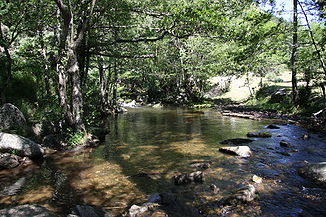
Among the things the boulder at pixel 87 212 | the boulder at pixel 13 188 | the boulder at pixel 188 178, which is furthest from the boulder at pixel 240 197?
the boulder at pixel 13 188

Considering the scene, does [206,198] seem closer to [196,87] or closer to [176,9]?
[176,9]

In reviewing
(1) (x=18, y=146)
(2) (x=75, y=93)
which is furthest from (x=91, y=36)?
(1) (x=18, y=146)

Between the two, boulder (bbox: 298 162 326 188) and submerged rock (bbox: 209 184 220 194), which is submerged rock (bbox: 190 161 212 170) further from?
boulder (bbox: 298 162 326 188)

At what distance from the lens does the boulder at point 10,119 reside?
10.4 meters

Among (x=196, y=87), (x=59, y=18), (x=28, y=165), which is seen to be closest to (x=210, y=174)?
(x=28, y=165)

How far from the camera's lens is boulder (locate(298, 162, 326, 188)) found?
20.5ft

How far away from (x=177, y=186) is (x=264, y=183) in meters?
2.50

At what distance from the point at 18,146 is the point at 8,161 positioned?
0.67 m

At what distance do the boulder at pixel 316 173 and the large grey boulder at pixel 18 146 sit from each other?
964 cm

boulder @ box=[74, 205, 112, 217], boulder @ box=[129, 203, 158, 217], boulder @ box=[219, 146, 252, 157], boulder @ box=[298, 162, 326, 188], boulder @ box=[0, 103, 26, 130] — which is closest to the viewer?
boulder @ box=[74, 205, 112, 217]

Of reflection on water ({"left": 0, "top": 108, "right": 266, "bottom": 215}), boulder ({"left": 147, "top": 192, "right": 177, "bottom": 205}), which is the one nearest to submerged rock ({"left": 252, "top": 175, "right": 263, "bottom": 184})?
reflection on water ({"left": 0, "top": 108, "right": 266, "bottom": 215})

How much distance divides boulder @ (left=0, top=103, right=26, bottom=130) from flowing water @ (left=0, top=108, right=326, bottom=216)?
266cm

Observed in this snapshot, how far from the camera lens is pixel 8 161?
8133 millimetres

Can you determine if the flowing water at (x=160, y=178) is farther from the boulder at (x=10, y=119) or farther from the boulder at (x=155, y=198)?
the boulder at (x=10, y=119)
